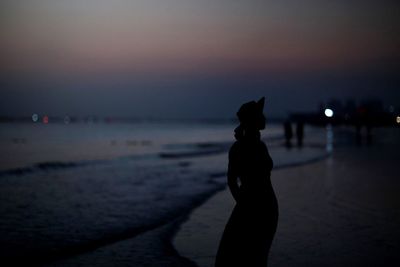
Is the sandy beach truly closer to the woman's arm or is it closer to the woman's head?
the woman's arm

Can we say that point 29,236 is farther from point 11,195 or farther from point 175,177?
point 175,177

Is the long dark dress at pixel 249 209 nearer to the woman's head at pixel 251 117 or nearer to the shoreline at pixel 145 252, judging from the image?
the woman's head at pixel 251 117

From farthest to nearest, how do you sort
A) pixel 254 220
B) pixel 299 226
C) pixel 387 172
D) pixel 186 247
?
1. pixel 387 172
2. pixel 299 226
3. pixel 186 247
4. pixel 254 220

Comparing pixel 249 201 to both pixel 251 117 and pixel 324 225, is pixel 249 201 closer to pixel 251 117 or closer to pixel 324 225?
pixel 251 117

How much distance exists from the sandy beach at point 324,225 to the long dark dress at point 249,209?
2457mm

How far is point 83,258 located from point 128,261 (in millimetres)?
783

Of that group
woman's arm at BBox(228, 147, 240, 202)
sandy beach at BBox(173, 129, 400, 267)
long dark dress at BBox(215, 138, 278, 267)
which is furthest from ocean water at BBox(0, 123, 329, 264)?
woman's arm at BBox(228, 147, 240, 202)

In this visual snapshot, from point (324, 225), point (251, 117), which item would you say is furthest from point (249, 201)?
point (324, 225)

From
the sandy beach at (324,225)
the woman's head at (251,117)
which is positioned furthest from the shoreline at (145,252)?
the woman's head at (251,117)

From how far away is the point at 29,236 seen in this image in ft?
29.2

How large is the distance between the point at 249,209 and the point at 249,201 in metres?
0.08

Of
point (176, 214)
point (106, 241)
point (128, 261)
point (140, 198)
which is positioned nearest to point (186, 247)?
point (128, 261)

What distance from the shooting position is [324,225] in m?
9.14

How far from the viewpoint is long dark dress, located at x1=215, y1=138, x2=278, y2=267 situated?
14.7ft
